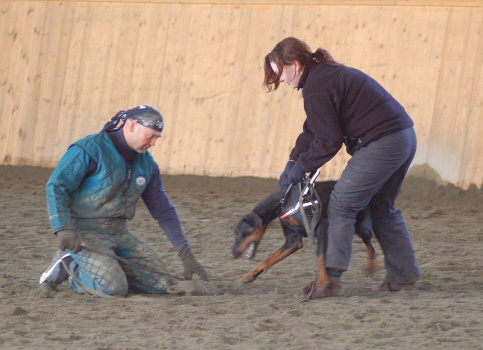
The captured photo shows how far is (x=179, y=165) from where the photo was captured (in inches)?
392

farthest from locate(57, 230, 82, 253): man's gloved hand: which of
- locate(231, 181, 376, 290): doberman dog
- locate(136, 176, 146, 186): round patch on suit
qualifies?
locate(231, 181, 376, 290): doberman dog

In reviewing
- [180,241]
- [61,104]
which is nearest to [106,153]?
[180,241]

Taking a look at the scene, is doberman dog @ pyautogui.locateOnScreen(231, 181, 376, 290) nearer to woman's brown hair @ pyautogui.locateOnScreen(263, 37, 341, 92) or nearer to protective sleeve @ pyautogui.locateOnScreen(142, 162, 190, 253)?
protective sleeve @ pyautogui.locateOnScreen(142, 162, 190, 253)

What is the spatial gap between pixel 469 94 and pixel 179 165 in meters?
3.44

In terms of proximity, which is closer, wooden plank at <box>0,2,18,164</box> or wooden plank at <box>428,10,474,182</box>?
wooden plank at <box>428,10,474,182</box>

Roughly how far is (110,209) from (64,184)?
1.17ft

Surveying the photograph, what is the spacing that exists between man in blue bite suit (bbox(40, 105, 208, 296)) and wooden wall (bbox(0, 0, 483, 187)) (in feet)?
14.1

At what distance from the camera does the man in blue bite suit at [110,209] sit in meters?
4.66

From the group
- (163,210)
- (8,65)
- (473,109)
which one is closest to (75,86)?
(8,65)

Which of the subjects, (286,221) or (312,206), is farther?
(286,221)

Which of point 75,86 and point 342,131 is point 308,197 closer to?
point 342,131

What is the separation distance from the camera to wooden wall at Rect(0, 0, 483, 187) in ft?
28.5

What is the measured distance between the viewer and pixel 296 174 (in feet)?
15.6

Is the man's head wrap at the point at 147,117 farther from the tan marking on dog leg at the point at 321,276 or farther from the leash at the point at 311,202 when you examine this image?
the tan marking on dog leg at the point at 321,276
